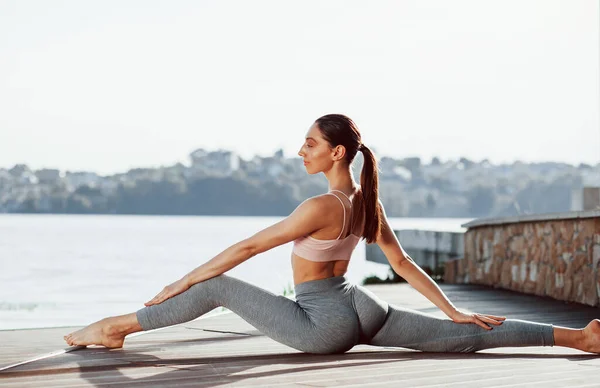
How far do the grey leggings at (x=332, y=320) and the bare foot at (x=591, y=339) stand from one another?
129mm

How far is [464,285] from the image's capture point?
332 inches

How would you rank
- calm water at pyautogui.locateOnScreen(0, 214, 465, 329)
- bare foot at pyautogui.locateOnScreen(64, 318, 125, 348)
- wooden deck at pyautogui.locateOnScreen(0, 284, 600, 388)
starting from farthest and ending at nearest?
calm water at pyautogui.locateOnScreen(0, 214, 465, 329) → bare foot at pyautogui.locateOnScreen(64, 318, 125, 348) → wooden deck at pyautogui.locateOnScreen(0, 284, 600, 388)

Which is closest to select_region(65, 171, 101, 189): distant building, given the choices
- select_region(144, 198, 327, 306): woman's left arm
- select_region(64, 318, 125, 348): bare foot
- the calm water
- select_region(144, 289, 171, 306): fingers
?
the calm water

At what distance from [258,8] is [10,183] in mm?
32168

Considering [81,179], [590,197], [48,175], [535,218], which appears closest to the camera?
[535,218]

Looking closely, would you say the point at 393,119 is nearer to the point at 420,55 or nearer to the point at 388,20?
the point at 420,55

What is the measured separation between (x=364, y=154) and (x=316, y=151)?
0.20 meters

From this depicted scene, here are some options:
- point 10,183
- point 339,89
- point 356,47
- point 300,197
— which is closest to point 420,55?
point 356,47

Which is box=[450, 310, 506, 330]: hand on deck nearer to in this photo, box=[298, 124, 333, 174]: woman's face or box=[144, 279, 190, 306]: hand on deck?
box=[298, 124, 333, 174]: woman's face

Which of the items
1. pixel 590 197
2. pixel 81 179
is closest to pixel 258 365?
pixel 590 197

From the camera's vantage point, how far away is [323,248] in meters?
3.34

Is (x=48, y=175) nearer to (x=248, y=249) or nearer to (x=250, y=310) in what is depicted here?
(x=250, y=310)

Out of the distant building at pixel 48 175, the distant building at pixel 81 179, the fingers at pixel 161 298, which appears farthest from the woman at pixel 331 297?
the distant building at pixel 48 175

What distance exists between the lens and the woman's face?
11.0ft
